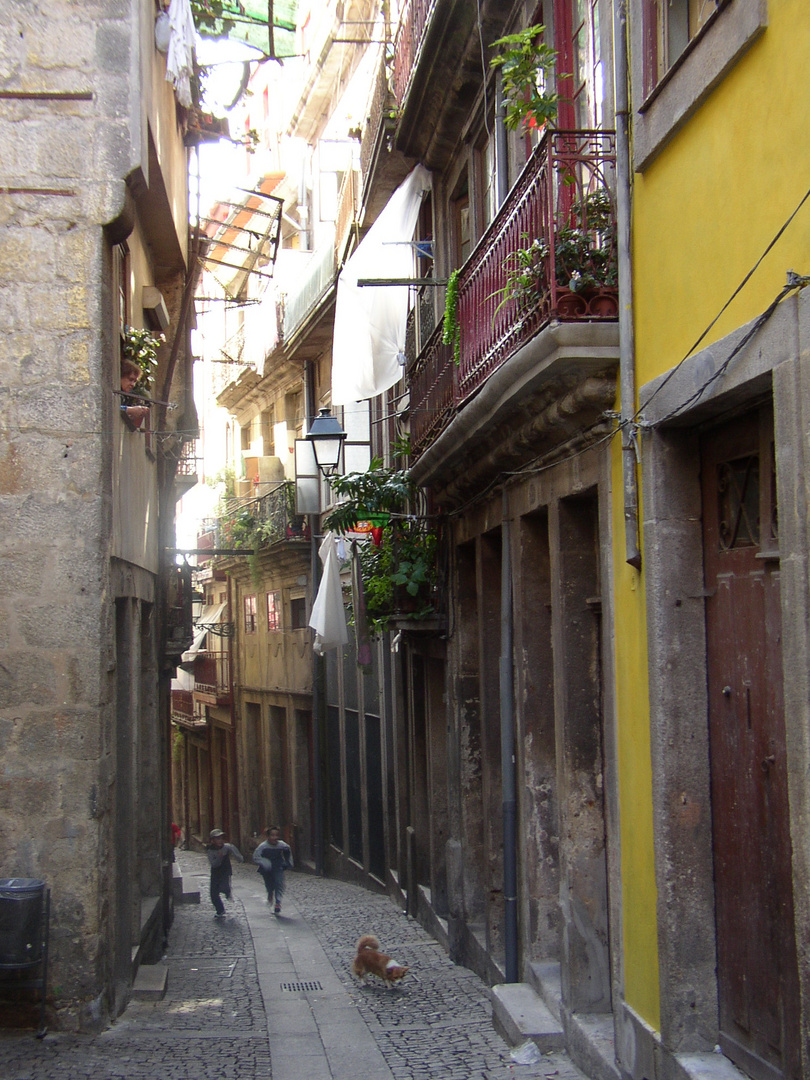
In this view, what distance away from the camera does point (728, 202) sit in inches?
187

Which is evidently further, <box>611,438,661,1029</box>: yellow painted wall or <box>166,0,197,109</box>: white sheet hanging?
<box>166,0,197,109</box>: white sheet hanging

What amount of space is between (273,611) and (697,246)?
2041cm

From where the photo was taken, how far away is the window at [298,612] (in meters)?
22.8

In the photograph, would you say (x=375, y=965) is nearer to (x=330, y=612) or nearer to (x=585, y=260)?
(x=330, y=612)

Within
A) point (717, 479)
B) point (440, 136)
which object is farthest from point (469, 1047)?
point (440, 136)

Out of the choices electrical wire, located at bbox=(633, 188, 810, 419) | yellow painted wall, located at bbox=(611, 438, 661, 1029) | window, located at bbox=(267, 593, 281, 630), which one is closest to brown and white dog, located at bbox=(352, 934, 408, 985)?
yellow painted wall, located at bbox=(611, 438, 661, 1029)

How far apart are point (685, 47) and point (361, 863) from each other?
A: 14905 millimetres

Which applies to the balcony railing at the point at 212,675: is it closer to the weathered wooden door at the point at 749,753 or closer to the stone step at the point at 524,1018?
the stone step at the point at 524,1018

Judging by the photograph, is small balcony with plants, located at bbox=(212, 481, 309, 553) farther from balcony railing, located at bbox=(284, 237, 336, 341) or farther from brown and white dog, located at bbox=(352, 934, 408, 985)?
brown and white dog, located at bbox=(352, 934, 408, 985)

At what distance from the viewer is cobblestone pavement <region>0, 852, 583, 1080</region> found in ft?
23.5

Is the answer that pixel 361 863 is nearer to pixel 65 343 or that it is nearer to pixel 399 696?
pixel 399 696

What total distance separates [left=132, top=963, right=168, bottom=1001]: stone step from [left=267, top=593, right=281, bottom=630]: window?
1389 centimetres

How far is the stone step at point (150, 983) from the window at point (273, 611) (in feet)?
45.6

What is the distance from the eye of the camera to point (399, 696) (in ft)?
48.9
